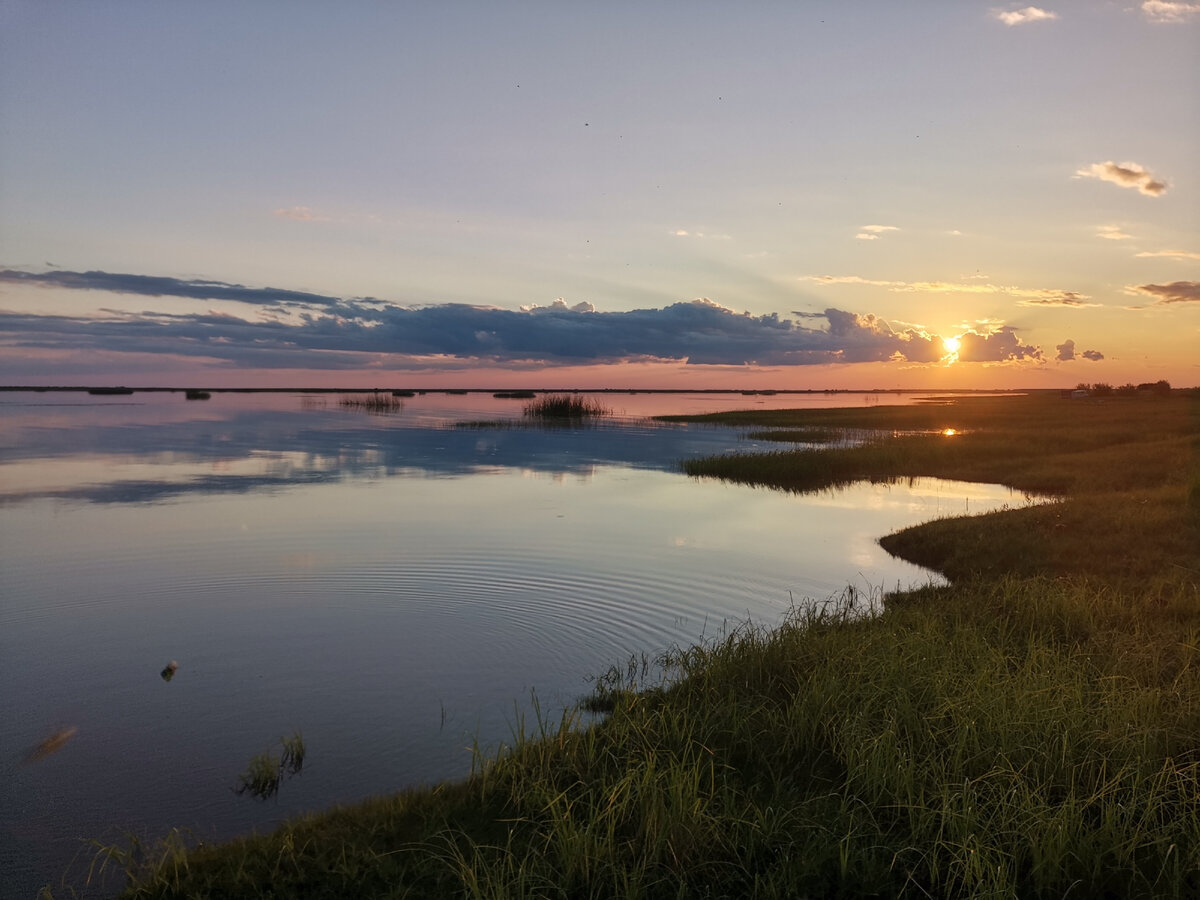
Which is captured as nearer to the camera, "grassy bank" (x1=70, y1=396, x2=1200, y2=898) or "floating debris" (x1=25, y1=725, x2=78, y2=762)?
"grassy bank" (x1=70, y1=396, x2=1200, y2=898)

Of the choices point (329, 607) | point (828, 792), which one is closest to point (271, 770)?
point (828, 792)

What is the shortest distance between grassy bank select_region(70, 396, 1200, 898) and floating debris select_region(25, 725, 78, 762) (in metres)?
3.19

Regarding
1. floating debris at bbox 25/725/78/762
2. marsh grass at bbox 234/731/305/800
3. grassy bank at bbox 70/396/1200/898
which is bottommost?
floating debris at bbox 25/725/78/762

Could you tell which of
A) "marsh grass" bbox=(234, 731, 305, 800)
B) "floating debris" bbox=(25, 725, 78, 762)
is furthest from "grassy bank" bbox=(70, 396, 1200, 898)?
"floating debris" bbox=(25, 725, 78, 762)

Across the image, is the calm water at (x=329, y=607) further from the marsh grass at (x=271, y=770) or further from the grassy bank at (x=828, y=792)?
the grassy bank at (x=828, y=792)

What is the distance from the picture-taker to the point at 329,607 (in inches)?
623

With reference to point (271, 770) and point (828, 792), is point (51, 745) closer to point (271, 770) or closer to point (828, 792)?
point (271, 770)

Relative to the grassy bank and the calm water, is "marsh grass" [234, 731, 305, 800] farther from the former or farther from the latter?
the grassy bank

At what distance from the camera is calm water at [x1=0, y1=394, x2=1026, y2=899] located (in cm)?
902

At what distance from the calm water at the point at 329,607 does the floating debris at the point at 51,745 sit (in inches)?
4.6

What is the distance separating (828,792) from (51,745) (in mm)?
9516

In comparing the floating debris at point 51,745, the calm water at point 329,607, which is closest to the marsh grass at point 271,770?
the calm water at point 329,607

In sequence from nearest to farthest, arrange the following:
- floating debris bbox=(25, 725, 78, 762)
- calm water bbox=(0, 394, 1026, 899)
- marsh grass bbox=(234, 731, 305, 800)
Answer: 1. marsh grass bbox=(234, 731, 305, 800)
2. calm water bbox=(0, 394, 1026, 899)
3. floating debris bbox=(25, 725, 78, 762)

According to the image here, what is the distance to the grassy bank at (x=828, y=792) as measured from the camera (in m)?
6.24
